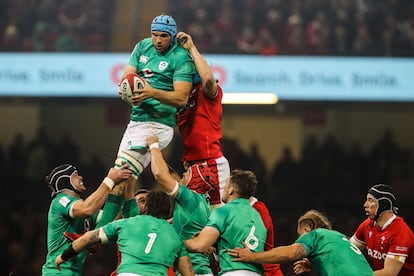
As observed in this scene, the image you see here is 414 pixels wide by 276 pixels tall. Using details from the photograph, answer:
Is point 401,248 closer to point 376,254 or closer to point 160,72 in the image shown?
point 376,254

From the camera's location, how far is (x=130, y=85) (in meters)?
8.23

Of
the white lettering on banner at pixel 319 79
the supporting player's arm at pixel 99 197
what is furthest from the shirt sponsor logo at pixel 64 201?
the white lettering on banner at pixel 319 79

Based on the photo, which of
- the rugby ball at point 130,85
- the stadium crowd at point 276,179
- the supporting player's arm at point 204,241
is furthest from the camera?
the stadium crowd at point 276,179

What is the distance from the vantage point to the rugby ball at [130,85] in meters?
8.23

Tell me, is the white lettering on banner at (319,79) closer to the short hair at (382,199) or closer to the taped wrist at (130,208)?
the short hair at (382,199)

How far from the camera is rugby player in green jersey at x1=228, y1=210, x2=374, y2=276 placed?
316 inches

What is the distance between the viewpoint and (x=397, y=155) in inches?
754

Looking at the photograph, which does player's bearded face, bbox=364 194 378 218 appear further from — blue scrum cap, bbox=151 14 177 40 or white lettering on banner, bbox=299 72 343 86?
white lettering on banner, bbox=299 72 343 86

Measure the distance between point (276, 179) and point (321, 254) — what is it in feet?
33.7

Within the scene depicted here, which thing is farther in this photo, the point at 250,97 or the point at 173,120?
the point at 250,97

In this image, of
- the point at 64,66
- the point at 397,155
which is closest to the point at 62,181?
the point at 64,66

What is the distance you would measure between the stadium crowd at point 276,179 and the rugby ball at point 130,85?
8.40 meters

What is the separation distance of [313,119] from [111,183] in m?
12.8

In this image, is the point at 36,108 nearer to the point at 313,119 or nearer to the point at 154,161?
the point at 313,119
